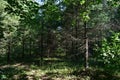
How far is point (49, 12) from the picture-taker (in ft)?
22.5

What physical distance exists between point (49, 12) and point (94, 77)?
15.4 m

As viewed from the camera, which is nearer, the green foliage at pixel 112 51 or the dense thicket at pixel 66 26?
the dense thicket at pixel 66 26

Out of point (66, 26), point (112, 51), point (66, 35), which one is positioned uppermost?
point (66, 26)

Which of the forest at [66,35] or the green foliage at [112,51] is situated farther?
the green foliage at [112,51]

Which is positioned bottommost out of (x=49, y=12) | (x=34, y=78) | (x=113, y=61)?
(x=34, y=78)

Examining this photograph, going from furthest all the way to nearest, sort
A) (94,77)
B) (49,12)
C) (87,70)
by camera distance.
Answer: (87,70) → (94,77) → (49,12)

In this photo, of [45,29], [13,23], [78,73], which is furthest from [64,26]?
[78,73]

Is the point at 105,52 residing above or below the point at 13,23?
below

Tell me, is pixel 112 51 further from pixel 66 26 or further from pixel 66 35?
pixel 66 26

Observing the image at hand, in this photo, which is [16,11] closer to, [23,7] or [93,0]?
[23,7]

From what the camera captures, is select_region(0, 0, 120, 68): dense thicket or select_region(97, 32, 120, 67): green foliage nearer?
select_region(0, 0, 120, 68): dense thicket

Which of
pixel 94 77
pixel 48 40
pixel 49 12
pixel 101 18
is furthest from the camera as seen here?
pixel 48 40

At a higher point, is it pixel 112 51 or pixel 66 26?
pixel 66 26

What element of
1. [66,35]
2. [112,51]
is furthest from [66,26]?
[112,51]
